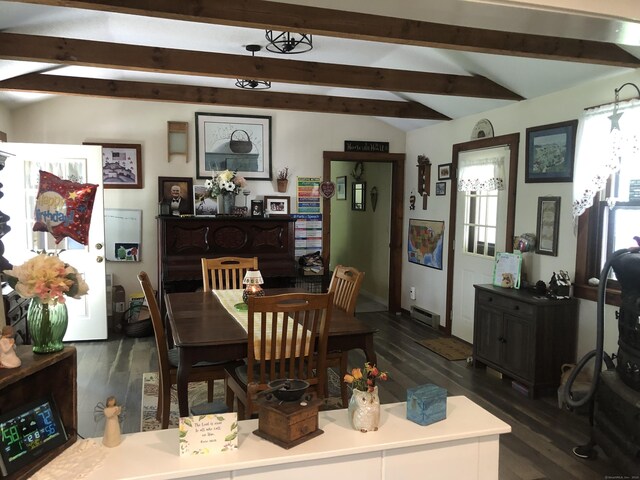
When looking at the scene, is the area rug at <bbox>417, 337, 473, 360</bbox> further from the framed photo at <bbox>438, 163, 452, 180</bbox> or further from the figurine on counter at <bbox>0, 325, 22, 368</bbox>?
the figurine on counter at <bbox>0, 325, 22, 368</bbox>

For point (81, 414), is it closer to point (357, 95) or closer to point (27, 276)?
point (27, 276)

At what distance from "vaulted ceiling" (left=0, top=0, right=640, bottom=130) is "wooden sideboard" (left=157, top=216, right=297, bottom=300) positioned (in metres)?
1.19

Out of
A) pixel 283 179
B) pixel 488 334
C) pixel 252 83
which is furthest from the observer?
pixel 283 179

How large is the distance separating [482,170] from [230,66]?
2.51 m

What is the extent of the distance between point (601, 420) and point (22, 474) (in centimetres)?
273

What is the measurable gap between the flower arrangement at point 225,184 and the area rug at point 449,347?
2.43 meters

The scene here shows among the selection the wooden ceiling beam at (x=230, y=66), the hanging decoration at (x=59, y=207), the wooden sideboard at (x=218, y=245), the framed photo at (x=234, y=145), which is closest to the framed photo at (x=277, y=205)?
the framed photo at (x=234, y=145)

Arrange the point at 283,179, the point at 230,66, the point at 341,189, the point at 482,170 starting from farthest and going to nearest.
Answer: the point at 341,189 → the point at 283,179 → the point at 482,170 → the point at 230,66

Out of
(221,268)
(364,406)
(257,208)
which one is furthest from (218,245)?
(364,406)

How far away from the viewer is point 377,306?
6.72 meters

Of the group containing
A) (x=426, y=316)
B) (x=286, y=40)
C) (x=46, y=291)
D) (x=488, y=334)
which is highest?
(x=286, y=40)

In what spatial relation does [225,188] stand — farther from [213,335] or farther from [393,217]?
[213,335]

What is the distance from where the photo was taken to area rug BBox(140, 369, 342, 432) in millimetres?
3182

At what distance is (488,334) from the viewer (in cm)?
407
